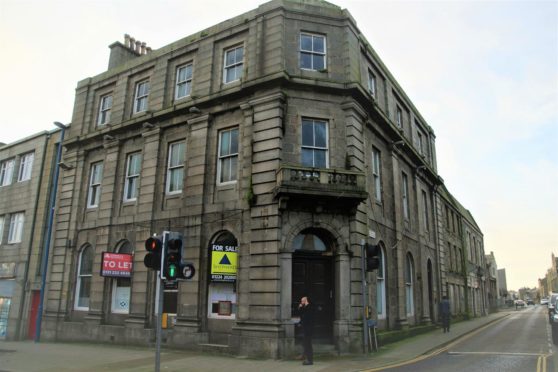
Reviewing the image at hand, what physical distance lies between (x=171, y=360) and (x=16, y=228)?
17363 millimetres

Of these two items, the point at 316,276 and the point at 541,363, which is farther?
the point at 316,276

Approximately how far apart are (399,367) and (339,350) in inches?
100.0

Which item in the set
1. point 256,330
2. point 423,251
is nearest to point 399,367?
point 256,330

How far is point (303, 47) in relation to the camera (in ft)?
54.7

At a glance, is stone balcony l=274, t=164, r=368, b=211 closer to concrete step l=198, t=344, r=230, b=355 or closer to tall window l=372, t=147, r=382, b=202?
tall window l=372, t=147, r=382, b=202

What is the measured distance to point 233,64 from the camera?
17.7 metres

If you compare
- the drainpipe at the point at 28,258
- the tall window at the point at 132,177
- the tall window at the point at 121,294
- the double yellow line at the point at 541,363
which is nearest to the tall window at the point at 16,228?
the drainpipe at the point at 28,258

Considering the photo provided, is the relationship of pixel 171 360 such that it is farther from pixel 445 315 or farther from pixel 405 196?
pixel 405 196

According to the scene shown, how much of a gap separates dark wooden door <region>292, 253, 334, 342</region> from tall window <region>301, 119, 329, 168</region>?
3.42 metres

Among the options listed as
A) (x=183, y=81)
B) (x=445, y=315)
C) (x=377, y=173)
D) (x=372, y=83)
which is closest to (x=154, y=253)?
(x=183, y=81)

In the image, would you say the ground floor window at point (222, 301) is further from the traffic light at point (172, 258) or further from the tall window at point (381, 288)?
the tall window at point (381, 288)

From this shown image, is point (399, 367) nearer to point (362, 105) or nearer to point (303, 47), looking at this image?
point (362, 105)

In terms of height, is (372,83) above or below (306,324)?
above

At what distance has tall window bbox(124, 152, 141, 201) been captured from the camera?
19391 millimetres
